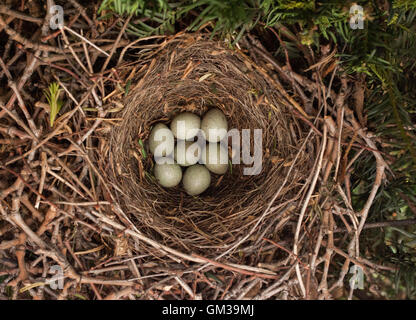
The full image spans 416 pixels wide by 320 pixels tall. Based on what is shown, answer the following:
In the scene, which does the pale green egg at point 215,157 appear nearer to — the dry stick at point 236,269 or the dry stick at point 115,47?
the dry stick at point 236,269

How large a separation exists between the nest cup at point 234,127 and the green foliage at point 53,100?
0.18 m

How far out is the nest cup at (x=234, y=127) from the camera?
1164 mm

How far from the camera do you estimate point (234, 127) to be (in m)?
1.41

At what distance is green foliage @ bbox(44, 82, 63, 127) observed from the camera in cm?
103

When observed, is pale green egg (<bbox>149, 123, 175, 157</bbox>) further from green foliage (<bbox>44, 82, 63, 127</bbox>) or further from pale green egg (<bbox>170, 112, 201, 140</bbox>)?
green foliage (<bbox>44, 82, 63, 127</bbox>)

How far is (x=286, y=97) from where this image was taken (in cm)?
114

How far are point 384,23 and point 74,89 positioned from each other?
34.3 inches

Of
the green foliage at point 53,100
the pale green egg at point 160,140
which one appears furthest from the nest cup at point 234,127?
the green foliage at point 53,100

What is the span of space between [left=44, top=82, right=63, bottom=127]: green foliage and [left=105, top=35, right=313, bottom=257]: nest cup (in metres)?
0.18

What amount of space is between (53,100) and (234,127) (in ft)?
2.13

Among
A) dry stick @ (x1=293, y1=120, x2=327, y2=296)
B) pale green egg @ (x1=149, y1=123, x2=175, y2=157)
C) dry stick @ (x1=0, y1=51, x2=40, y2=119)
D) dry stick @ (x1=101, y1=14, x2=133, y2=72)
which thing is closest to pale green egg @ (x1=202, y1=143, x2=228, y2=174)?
pale green egg @ (x1=149, y1=123, x2=175, y2=157)

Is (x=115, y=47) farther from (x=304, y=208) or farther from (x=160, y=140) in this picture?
(x=304, y=208)

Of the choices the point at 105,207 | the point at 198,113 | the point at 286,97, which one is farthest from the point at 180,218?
the point at 286,97

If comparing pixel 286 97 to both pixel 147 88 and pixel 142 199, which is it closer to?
pixel 147 88
